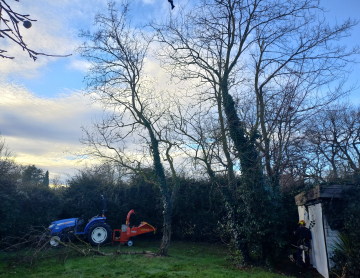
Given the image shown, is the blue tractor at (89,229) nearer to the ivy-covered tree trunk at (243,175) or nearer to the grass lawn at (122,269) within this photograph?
the grass lawn at (122,269)

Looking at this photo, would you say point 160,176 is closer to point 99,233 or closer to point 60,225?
point 99,233

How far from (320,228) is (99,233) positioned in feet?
29.4

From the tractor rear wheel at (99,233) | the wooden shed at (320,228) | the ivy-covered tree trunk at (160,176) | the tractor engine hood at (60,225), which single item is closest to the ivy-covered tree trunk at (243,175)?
the wooden shed at (320,228)

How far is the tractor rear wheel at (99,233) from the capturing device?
12.0 m

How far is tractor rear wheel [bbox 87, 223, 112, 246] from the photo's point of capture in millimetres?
11992

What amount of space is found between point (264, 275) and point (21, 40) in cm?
796

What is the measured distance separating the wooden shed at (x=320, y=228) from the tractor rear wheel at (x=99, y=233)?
831 cm

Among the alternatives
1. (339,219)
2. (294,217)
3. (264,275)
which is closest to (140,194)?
(294,217)

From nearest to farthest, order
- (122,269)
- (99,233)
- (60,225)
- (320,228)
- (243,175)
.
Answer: (122,269) < (320,228) < (243,175) < (60,225) < (99,233)

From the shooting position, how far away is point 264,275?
7.55m

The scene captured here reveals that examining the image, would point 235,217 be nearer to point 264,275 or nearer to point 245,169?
point 245,169

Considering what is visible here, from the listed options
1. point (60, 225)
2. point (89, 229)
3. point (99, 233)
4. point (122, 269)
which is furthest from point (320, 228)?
point (60, 225)

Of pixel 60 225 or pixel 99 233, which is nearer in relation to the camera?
pixel 60 225

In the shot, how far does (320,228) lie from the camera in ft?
26.1
